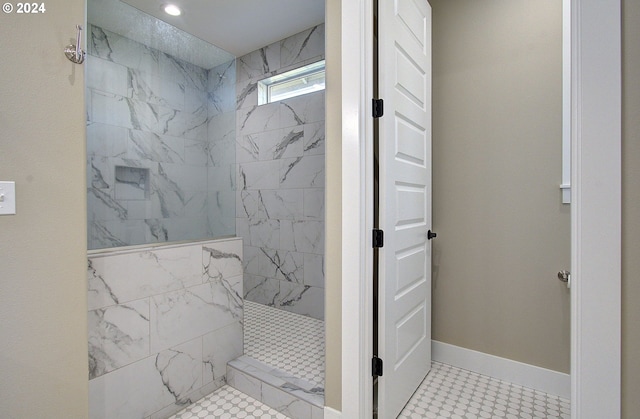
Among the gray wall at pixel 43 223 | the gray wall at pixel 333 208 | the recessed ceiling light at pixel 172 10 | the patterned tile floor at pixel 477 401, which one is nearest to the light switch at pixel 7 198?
the gray wall at pixel 43 223

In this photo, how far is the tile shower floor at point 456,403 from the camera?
5.45 ft

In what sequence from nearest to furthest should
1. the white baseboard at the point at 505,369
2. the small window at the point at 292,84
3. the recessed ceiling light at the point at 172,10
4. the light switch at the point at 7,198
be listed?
the light switch at the point at 7,198
the white baseboard at the point at 505,369
the recessed ceiling light at the point at 172,10
the small window at the point at 292,84

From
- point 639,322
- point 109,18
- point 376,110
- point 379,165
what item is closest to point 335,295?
point 379,165

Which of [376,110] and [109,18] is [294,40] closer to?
[109,18]

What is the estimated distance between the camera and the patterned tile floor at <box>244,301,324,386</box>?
6.54 ft

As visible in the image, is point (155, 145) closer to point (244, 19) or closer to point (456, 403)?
point (244, 19)

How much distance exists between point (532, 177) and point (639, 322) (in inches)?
53.2

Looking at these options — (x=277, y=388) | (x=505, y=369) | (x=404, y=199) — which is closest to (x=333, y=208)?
(x=404, y=199)

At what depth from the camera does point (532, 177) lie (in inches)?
73.9

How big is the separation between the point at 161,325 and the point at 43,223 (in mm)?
809

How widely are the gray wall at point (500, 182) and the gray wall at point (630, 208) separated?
4.03 ft

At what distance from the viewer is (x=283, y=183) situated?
3.17 metres

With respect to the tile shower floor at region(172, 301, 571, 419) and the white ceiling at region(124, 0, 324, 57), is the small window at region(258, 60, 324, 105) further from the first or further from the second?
the tile shower floor at region(172, 301, 571, 419)

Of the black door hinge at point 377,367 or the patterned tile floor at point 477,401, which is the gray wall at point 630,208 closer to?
the black door hinge at point 377,367
